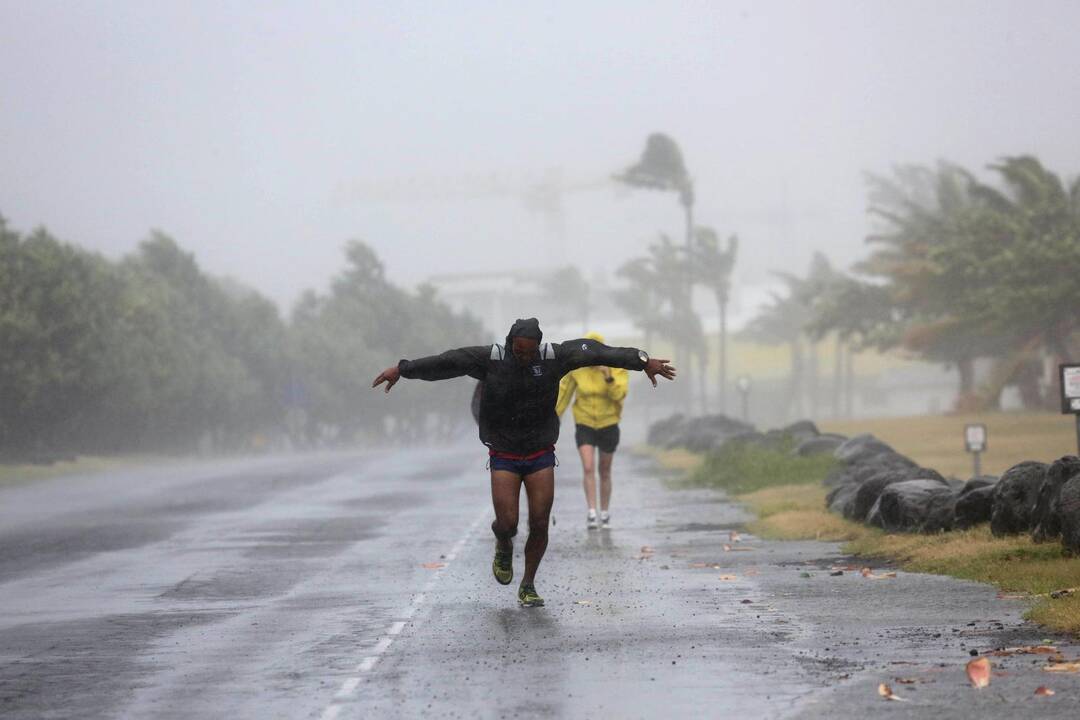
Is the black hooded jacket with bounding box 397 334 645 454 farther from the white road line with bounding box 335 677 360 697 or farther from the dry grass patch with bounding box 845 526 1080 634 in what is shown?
the white road line with bounding box 335 677 360 697

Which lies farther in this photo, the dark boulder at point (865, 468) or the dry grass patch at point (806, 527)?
the dark boulder at point (865, 468)

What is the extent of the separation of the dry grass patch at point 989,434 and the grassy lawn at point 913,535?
A: 0.07 m

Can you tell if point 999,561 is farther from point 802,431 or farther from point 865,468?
point 802,431

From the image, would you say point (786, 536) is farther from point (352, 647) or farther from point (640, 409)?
point (640, 409)

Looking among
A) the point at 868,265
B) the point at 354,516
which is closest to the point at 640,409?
the point at 868,265

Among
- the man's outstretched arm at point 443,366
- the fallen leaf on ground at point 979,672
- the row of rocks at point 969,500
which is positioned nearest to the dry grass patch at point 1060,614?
the fallen leaf on ground at point 979,672

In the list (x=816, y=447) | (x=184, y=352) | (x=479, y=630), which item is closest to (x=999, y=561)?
(x=479, y=630)

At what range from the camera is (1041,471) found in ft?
55.5

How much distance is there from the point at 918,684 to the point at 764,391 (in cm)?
14175

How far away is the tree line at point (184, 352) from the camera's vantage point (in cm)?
6225

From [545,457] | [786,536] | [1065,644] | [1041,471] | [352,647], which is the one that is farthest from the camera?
[786,536]

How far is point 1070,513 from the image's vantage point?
15.1m

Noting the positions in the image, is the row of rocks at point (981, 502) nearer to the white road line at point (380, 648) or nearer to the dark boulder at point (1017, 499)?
the dark boulder at point (1017, 499)

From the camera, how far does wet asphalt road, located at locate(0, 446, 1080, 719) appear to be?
952 cm
